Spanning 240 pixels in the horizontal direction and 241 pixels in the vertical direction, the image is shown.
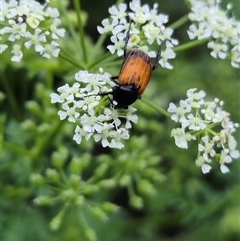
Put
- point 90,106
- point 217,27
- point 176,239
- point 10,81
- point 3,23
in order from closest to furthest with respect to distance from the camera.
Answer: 1. point 90,106
2. point 3,23
3. point 217,27
4. point 10,81
5. point 176,239

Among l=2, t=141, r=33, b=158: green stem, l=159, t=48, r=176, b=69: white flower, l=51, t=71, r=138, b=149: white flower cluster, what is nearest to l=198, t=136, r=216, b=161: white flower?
l=51, t=71, r=138, b=149: white flower cluster

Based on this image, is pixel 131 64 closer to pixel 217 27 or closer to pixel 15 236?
pixel 217 27

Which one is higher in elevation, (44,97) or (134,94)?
(134,94)

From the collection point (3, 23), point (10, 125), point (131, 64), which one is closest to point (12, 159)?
point (10, 125)

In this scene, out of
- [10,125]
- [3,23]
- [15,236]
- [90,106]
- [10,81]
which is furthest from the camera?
[10,81]

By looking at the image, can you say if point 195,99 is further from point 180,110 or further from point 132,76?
point 132,76

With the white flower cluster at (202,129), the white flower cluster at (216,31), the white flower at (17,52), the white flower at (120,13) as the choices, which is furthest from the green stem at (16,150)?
the white flower cluster at (216,31)
